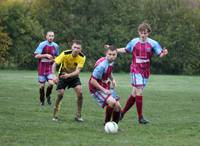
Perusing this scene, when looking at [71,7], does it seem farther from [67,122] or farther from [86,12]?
[67,122]

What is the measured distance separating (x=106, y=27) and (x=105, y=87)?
51.5 m

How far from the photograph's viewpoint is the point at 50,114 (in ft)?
42.1

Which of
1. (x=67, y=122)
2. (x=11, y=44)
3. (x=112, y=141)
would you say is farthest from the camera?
(x=11, y=44)

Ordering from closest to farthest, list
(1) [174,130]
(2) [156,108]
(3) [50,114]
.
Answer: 1. (1) [174,130]
2. (3) [50,114]
3. (2) [156,108]

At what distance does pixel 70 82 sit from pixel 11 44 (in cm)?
4669

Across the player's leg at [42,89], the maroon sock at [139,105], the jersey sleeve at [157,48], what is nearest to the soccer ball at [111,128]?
the maroon sock at [139,105]

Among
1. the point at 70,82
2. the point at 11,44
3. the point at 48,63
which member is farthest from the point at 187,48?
the point at 70,82

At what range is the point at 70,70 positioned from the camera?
11.8m

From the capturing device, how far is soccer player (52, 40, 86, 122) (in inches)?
453

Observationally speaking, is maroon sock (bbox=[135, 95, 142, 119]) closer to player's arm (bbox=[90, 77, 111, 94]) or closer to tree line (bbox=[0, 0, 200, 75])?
player's arm (bbox=[90, 77, 111, 94])

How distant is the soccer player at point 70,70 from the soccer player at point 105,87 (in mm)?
1139

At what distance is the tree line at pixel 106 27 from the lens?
58750 mm

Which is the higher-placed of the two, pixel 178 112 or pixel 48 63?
pixel 48 63

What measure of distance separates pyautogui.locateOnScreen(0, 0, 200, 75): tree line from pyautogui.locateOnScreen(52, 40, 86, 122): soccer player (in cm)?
4671
